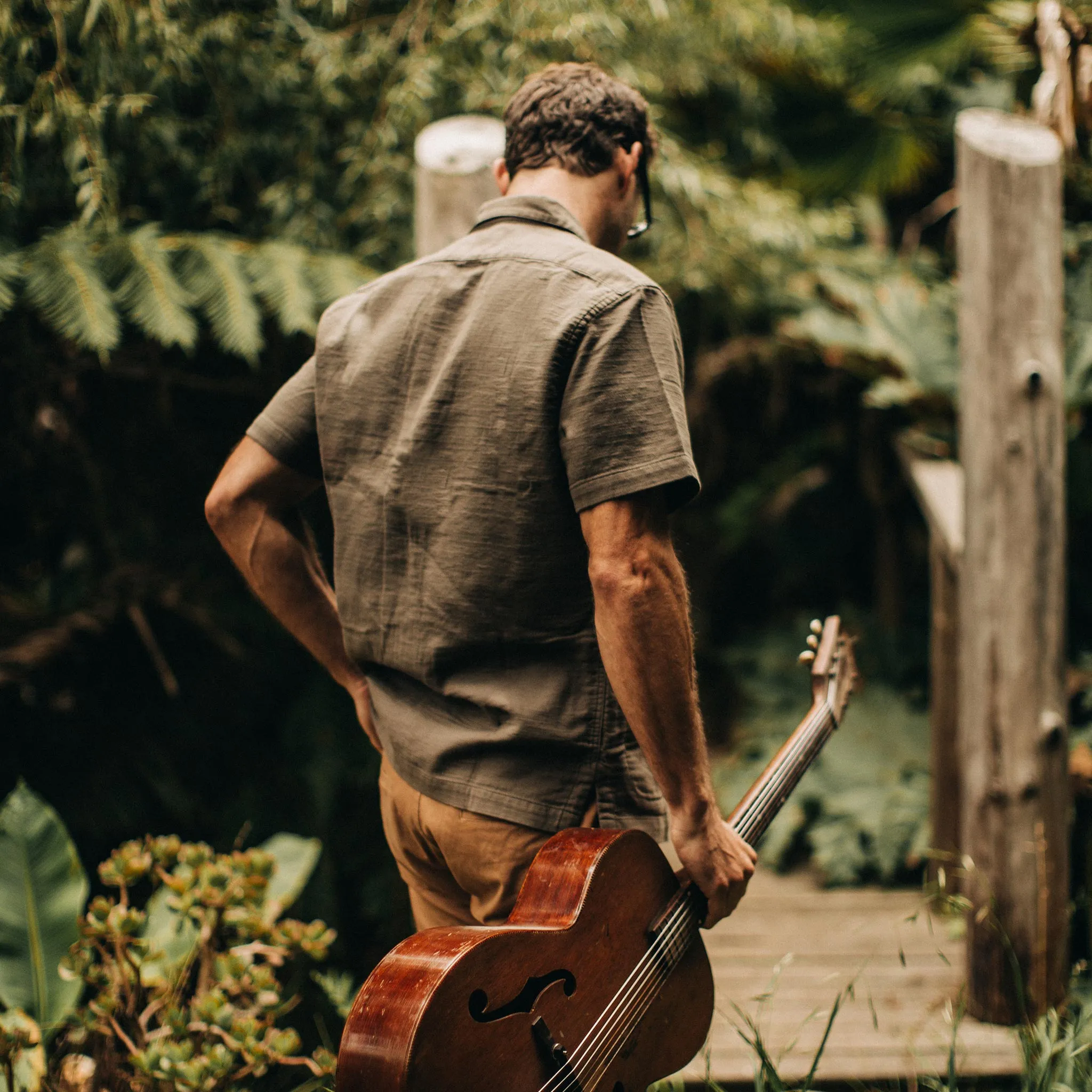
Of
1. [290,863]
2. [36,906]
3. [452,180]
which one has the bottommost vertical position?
[290,863]

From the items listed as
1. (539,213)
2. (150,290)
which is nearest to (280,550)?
(539,213)

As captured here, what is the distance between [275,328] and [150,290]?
65 cm

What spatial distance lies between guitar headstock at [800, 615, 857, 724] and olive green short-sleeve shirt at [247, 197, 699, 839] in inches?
17.8

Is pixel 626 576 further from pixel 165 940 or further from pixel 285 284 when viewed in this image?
pixel 285 284

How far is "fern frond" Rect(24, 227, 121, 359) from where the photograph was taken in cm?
257

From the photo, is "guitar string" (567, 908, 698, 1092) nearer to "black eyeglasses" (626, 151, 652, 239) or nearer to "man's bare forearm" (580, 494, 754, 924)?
"man's bare forearm" (580, 494, 754, 924)

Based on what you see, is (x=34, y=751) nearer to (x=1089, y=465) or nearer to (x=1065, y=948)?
(x=1065, y=948)

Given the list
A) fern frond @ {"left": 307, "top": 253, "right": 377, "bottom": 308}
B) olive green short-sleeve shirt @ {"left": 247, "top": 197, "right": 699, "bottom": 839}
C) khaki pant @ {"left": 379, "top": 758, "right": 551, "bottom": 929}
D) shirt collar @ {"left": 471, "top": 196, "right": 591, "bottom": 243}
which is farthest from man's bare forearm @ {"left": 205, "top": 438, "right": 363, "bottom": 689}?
fern frond @ {"left": 307, "top": 253, "right": 377, "bottom": 308}

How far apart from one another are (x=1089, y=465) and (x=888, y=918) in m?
1.66

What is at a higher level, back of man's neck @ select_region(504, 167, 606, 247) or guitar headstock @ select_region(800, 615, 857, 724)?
back of man's neck @ select_region(504, 167, 606, 247)

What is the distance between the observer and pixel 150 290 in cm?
274

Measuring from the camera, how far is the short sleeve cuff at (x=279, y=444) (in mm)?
1742

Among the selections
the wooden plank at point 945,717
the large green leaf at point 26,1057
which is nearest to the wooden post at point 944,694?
the wooden plank at point 945,717

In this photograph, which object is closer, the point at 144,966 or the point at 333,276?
the point at 144,966
